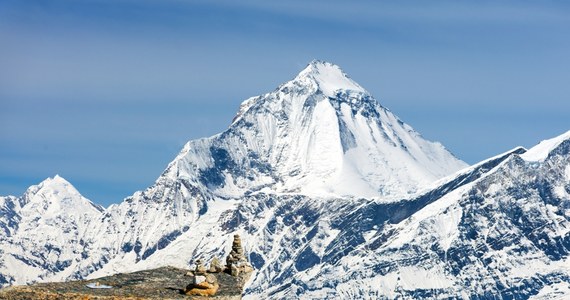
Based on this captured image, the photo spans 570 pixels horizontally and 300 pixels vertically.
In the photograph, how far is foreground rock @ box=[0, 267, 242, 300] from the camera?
58.5 metres

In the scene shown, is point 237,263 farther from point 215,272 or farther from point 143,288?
point 143,288

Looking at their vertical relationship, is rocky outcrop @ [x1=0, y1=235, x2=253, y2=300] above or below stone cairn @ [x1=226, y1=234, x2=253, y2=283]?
below

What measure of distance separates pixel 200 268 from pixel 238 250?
37.4ft

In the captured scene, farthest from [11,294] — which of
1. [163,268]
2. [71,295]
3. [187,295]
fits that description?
[163,268]

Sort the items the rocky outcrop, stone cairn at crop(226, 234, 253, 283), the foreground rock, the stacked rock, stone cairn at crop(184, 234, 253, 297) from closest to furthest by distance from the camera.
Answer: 1. the foreground rock
2. the rocky outcrop
3. stone cairn at crop(184, 234, 253, 297)
4. stone cairn at crop(226, 234, 253, 283)
5. the stacked rock

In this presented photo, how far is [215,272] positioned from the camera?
7706 cm

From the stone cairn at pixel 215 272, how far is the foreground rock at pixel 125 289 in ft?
1.12

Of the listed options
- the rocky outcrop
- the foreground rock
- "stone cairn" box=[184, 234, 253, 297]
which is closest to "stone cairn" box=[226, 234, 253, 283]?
"stone cairn" box=[184, 234, 253, 297]

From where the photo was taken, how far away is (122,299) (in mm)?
59156

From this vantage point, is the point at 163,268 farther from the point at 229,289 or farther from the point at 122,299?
the point at 122,299

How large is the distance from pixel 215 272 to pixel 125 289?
556 inches

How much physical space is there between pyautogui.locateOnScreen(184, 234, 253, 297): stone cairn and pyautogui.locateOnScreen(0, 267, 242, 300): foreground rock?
342 mm

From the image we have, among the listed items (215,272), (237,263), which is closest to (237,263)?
(237,263)

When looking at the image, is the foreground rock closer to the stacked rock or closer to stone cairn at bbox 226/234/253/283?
stone cairn at bbox 226/234/253/283
